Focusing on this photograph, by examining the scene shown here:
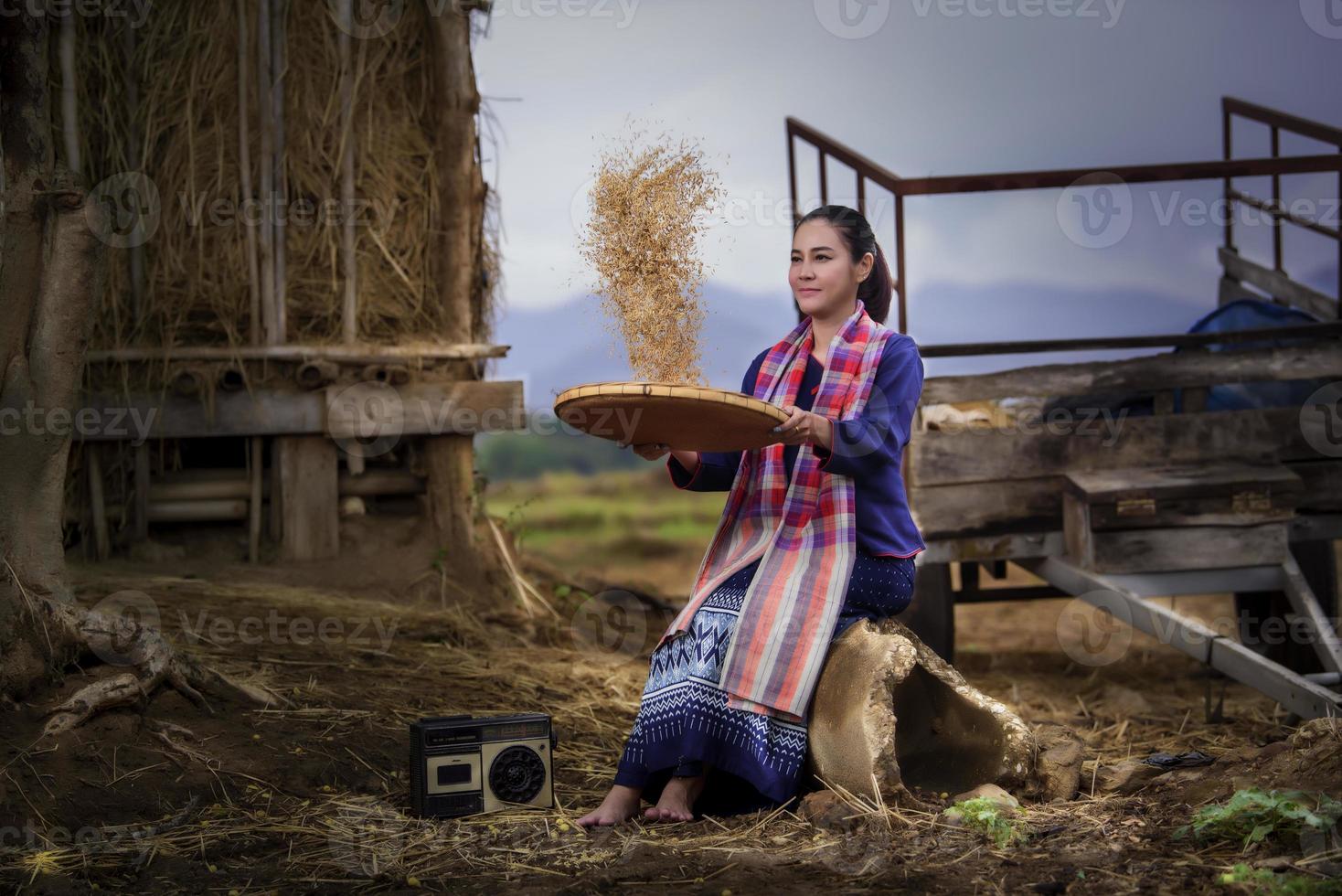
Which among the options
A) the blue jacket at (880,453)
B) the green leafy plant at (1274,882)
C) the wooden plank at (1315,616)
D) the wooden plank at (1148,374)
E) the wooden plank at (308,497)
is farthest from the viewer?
the wooden plank at (308,497)

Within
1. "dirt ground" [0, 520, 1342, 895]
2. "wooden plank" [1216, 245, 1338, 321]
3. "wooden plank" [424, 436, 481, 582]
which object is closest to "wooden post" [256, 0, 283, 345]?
"wooden plank" [424, 436, 481, 582]

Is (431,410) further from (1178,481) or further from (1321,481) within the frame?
(1321,481)

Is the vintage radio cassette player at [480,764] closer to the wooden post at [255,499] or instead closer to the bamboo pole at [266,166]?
the wooden post at [255,499]

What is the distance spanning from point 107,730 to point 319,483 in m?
2.62

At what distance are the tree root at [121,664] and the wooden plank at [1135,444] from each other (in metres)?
3.13

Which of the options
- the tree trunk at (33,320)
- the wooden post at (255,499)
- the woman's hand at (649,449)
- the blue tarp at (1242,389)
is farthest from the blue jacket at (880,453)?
the wooden post at (255,499)

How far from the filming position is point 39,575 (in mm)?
3533

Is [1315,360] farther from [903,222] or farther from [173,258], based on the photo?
[173,258]

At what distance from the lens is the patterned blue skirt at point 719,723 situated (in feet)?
10.4

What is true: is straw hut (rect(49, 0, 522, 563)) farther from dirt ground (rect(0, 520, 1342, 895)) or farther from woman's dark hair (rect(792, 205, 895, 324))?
woman's dark hair (rect(792, 205, 895, 324))

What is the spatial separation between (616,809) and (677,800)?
0.53 feet

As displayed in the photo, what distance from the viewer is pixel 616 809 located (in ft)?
10.3

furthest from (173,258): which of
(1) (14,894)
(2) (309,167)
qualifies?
(1) (14,894)

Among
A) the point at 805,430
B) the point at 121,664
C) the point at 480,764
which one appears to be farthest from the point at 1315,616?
the point at 121,664
